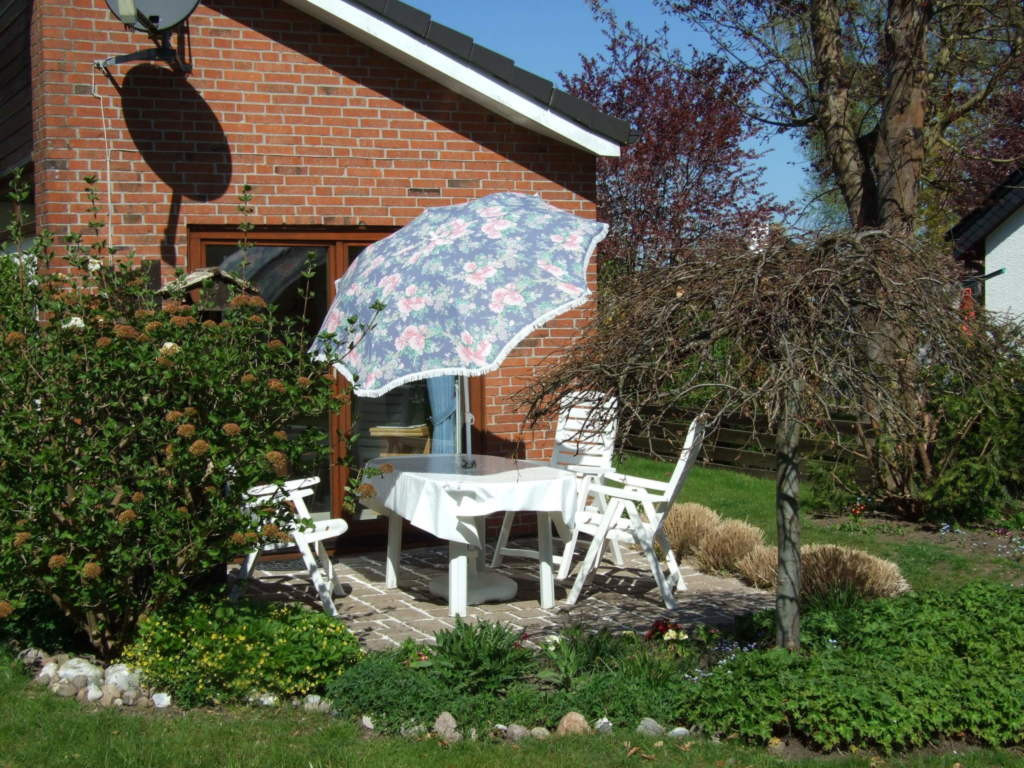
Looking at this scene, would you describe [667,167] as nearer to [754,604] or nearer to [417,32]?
[417,32]

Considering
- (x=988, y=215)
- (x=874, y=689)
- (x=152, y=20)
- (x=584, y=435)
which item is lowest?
(x=874, y=689)

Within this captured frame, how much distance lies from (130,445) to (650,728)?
9.07ft

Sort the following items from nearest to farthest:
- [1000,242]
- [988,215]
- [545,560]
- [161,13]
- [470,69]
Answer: [545,560] < [161,13] < [470,69] < [988,215] < [1000,242]

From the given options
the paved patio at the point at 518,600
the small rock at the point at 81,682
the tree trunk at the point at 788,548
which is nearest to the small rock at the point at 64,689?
the small rock at the point at 81,682

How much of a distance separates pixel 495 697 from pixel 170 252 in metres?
4.74

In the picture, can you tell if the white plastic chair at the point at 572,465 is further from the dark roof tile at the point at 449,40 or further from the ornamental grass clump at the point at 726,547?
the dark roof tile at the point at 449,40

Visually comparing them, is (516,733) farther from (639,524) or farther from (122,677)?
(639,524)

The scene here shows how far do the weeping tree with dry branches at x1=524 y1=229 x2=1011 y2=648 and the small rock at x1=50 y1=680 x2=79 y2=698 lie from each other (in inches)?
104

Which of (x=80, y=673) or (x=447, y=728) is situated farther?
(x=80, y=673)

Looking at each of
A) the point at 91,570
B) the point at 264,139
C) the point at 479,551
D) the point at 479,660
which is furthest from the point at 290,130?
the point at 479,660

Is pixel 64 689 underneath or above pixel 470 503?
underneath

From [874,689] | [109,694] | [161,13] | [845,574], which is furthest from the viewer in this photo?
[161,13]

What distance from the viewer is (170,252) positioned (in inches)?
324

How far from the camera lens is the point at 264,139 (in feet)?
27.8
